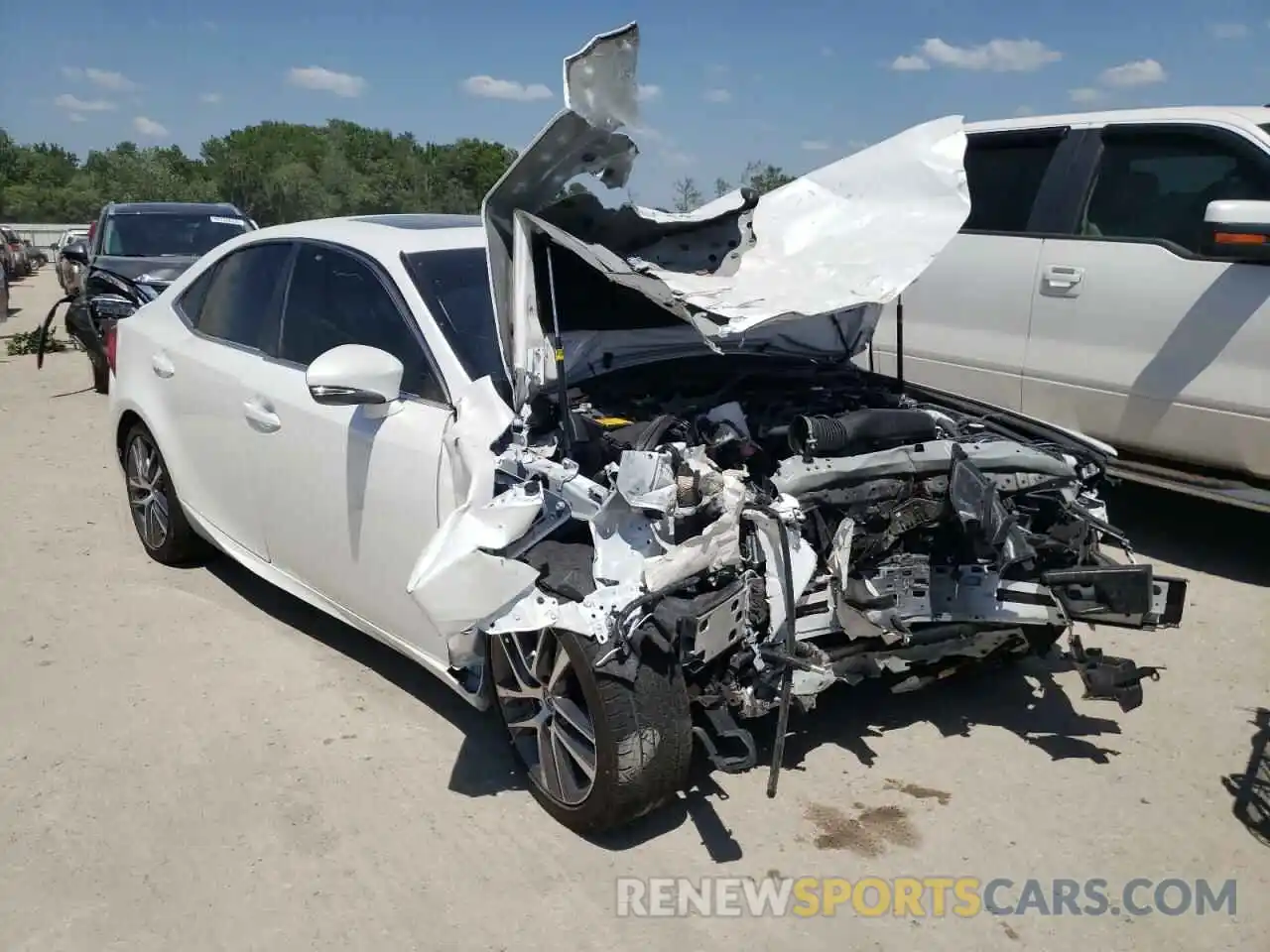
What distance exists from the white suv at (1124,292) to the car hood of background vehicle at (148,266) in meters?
7.40

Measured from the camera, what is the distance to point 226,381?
450 centimetres

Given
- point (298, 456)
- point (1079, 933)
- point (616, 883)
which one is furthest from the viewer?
point (298, 456)

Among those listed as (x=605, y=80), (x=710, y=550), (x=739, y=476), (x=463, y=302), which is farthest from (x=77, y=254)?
(x=710, y=550)

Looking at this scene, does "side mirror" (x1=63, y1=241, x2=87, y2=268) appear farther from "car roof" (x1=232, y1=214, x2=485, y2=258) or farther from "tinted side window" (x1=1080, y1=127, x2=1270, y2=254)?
"tinted side window" (x1=1080, y1=127, x2=1270, y2=254)

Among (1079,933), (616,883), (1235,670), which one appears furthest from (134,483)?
(1235,670)

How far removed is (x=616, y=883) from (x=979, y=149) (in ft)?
15.6

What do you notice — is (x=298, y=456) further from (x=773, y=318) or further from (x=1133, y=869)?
(x=1133, y=869)

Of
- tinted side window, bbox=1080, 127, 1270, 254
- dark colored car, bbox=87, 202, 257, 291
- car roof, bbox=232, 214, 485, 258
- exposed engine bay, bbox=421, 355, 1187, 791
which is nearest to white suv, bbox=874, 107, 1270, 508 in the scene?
tinted side window, bbox=1080, 127, 1270, 254

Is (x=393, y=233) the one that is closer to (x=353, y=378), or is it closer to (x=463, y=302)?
(x=463, y=302)

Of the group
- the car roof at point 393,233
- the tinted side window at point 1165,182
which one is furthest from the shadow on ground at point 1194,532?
the car roof at point 393,233

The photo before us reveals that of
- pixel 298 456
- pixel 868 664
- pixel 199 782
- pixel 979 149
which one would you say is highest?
pixel 979 149

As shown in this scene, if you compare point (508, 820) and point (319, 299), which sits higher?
point (319, 299)

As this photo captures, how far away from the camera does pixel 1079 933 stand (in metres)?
2.83

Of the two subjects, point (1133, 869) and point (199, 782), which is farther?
point (199, 782)
